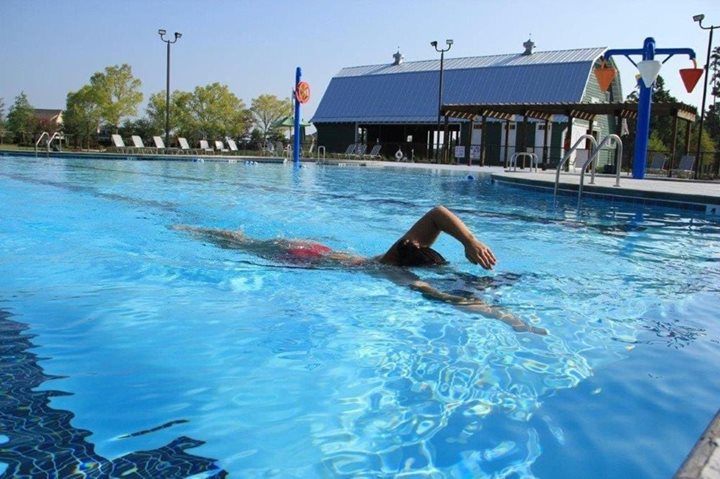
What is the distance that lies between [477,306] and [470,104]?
2681cm

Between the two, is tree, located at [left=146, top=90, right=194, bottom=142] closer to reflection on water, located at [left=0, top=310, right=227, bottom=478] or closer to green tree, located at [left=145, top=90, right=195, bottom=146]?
green tree, located at [left=145, top=90, right=195, bottom=146]

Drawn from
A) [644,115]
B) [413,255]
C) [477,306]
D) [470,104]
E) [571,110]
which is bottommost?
[477,306]

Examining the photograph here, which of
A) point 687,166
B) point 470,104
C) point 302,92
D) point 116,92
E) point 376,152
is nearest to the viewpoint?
point 687,166

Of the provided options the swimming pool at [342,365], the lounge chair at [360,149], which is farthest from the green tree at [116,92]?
the swimming pool at [342,365]

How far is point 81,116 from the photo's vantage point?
41469mm

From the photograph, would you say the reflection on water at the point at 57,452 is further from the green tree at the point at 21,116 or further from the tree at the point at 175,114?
the green tree at the point at 21,116

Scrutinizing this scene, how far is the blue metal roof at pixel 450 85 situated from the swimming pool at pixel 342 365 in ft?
87.5

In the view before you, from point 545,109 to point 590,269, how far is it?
18.9 meters

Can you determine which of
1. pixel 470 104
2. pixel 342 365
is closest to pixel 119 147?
pixel 470 104

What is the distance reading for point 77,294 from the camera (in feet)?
14.1

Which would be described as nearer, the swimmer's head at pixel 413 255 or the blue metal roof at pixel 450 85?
the swimmer's head at pixel 413 255

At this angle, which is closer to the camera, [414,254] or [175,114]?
[414,254]

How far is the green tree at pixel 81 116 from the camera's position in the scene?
41.3m

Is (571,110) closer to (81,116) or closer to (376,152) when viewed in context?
(376,152)
